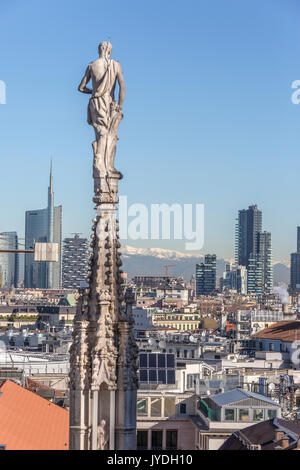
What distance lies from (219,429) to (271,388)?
36.8 ft

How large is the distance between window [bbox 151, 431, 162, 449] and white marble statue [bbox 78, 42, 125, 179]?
1472 centimetres

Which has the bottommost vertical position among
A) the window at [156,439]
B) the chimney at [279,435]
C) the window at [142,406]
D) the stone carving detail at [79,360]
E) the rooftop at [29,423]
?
the window at [156,439]

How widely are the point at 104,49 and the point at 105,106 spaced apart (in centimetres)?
39

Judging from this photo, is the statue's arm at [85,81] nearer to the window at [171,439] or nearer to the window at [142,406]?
the window at [171,439]

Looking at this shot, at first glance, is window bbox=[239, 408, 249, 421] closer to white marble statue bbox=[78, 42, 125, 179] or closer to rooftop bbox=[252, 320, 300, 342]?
white marble statue bbox=[78, 42, 125, 179]

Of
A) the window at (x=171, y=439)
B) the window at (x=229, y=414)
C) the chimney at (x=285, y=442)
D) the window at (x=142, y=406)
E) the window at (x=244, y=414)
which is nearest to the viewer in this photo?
the chimney at (x=285, y=442)

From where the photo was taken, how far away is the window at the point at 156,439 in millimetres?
21688

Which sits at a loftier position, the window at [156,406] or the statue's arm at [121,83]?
the statue's arm at [121,83]

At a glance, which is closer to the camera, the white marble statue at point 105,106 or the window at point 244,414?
Answer: the white marble statue at point 105,106

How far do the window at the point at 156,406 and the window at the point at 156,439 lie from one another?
292 cm

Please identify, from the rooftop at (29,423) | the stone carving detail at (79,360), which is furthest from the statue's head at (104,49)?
the rooftop at (29,423)

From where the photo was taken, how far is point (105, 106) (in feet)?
24.4

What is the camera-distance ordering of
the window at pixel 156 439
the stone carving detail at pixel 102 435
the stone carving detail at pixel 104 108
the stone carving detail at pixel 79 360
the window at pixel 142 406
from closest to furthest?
the stone carving detail at pixel 102 435 < the stone carving detail at pixel 79 360 < the stone carving detail at pixel 104 108 < the window at pixel 156 439 < the window at pixel 142 406

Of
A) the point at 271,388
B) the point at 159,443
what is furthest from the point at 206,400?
the point at 271,388
